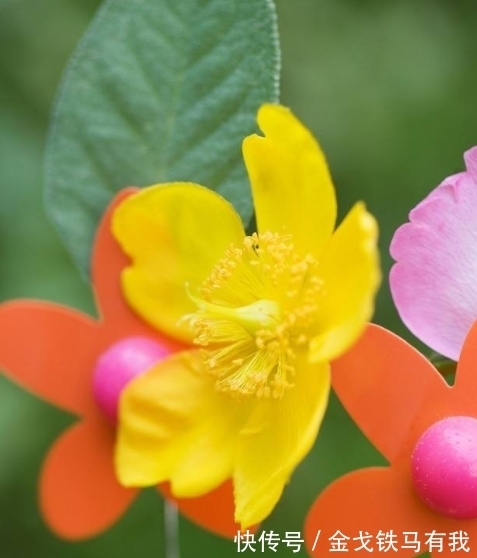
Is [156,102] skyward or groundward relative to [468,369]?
skyward

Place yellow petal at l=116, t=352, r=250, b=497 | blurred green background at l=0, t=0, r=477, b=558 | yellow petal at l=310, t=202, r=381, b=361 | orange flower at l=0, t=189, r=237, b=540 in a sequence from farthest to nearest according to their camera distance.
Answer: blurred green background at l=0, t=0, r=477, b=558 → orange flower at l=0, t=189, r=237, b=540 → yellow petal at l=116, t=352, r=250, b=497 → yellow petal at l=310, t=202, r=381, b=361

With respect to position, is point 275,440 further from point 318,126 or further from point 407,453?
point 318,126

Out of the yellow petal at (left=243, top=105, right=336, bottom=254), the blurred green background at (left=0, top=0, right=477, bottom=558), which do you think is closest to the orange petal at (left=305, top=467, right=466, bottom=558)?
the yellow petal at (left=243, top=105, right=336, bottom=254)

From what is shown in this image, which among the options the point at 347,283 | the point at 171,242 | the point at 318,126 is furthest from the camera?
the point at 318,126

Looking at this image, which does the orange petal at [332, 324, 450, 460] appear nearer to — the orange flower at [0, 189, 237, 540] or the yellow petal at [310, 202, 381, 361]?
the yellow petal at [310, 202, 381, 361]

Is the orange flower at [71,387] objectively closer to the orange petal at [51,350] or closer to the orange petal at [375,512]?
the orange petal at [51,350]

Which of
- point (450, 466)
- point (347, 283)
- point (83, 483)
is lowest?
point (83, 483)

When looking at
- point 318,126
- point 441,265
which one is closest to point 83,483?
point 441,265
